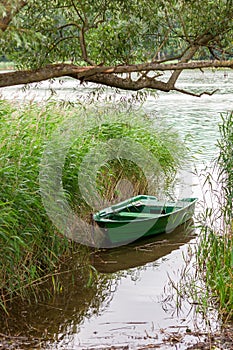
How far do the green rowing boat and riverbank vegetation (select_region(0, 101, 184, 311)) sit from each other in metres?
0.29

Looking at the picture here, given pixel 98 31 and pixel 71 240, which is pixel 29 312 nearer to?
pixel 71 240

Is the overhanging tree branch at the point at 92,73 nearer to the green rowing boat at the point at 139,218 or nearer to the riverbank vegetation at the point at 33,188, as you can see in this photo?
the riverbank vegetation at the point at 33,188

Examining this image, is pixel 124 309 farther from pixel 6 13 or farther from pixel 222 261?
pixel 6 13

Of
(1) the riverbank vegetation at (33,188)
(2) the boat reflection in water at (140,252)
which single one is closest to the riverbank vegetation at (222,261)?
(2) the boat reflection in water at (140,252)

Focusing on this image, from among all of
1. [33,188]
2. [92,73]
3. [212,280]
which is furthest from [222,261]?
[92,73]

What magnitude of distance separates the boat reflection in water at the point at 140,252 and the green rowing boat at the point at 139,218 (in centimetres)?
8

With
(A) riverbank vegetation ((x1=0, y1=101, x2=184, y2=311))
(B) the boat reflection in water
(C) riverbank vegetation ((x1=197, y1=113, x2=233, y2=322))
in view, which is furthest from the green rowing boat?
(C) riverbank vegetation ((x1=197, y1=113, x2=233, y2=322))

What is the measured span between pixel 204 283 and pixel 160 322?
72cm

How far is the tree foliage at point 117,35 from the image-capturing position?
5.53 meters

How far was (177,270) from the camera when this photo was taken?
20.7 ft

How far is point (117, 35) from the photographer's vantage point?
5793 millimetres

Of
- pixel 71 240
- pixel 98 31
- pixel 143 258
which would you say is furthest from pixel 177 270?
pixel 98 31

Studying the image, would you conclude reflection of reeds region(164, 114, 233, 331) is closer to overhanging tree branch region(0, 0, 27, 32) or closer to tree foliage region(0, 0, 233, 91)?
tree foliage region(0, 0, 233, 91)

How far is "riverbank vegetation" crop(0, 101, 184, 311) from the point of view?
5.16 metres
